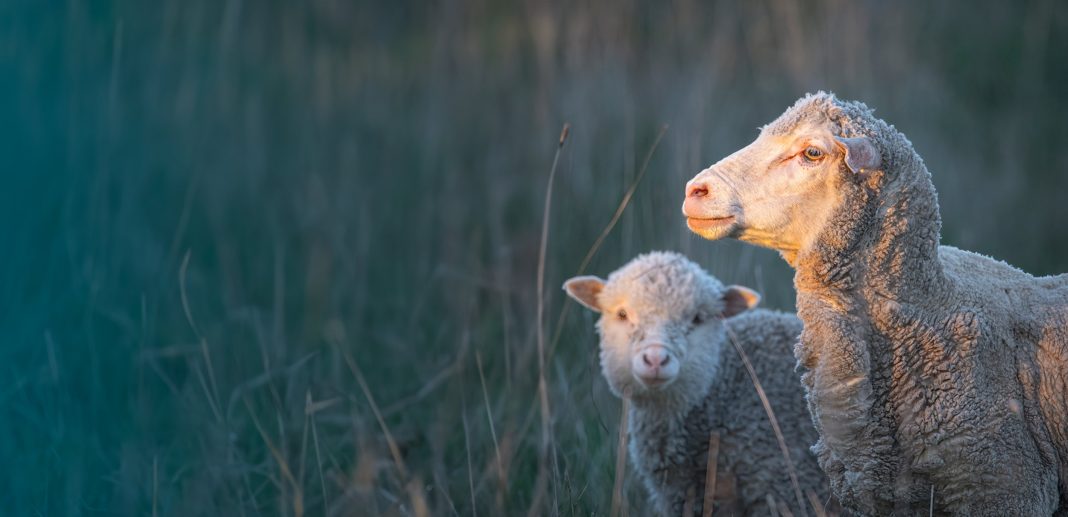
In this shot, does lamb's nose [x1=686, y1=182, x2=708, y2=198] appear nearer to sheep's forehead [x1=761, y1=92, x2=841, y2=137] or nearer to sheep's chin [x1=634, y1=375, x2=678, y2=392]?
sheep's forehead [x1=761, y1=92, x2=841, y2=137]

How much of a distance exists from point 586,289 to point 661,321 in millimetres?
361

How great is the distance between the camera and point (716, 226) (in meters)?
2.66

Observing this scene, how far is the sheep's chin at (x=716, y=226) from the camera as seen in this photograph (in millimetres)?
2648

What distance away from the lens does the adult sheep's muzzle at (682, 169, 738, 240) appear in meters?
2.64

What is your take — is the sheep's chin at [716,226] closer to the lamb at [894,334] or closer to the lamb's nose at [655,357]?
the lamb at [894,334]

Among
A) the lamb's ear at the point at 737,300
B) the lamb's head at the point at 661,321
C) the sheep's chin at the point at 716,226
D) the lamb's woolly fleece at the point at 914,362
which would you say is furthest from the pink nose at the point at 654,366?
the sheep's chin at the point at 716,226

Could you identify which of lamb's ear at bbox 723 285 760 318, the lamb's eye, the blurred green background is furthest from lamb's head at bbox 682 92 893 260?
lamb's ear at bbox 723 285 760 318

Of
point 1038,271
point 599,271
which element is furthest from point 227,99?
point 1038,271

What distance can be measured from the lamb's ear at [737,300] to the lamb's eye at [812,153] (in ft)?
4.92

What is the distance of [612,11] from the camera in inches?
308

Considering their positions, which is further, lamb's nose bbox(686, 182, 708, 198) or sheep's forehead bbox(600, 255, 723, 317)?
sheep's forehead bbox(600, 255, 723, 317)

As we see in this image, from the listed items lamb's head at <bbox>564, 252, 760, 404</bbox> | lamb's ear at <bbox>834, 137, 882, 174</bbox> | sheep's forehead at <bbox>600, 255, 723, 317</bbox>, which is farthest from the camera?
sheep's forehead at <bbox>600, 255, 723, 317</bbox>

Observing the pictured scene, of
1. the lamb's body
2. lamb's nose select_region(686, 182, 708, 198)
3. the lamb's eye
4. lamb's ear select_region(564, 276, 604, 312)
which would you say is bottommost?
the lamb's body

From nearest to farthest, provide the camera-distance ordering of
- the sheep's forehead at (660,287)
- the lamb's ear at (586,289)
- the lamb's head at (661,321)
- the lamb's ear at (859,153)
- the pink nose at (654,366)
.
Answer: the lamb's ear at (859,153), the pink nose at (654,366), the lamb's head at (661,321), the sheep's forehead at (660,287), the lamb's ear at (586,289)
